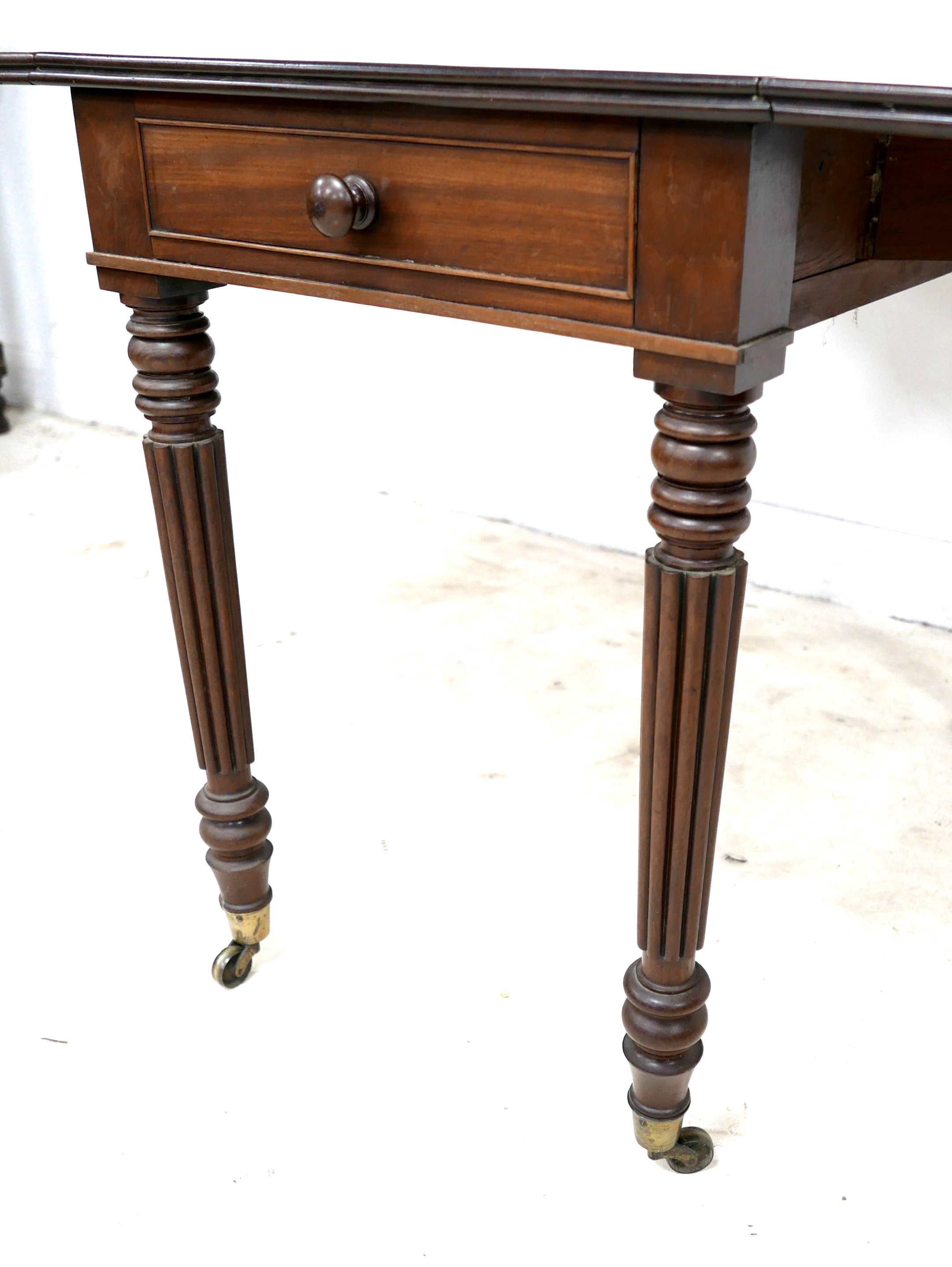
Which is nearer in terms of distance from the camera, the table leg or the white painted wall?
the white painted wall

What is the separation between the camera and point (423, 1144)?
1115 mm

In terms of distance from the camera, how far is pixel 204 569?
120 centimetres

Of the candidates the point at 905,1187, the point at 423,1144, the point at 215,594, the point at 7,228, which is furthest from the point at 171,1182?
the point at 7,228

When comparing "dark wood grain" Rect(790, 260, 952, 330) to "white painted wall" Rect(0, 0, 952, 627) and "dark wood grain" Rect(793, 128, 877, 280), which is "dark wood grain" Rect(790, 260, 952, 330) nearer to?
"dark wood grain" Rect(793, 128, 877, 280)

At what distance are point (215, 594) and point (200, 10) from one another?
1.93m

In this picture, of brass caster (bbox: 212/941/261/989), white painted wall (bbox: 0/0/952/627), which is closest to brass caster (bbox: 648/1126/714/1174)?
brass caster (bbox: 212/941/261/989)

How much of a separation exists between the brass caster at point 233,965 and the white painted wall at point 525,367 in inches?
41.9

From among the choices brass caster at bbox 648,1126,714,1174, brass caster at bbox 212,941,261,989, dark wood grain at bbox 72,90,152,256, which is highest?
dark wood grain at bbox 72,90,152,256

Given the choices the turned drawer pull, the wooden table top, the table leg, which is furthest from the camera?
the table leg

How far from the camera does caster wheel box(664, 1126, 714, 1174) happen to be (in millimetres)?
1081

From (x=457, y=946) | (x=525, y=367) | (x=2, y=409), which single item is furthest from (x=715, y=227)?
(x=2, y=409)

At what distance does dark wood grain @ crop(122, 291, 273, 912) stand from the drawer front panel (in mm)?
109

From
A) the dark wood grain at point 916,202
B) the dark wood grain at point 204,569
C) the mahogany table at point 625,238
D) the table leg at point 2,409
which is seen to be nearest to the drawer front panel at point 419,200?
the mahogany table at point 625,238

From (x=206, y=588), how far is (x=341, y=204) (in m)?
0.45
